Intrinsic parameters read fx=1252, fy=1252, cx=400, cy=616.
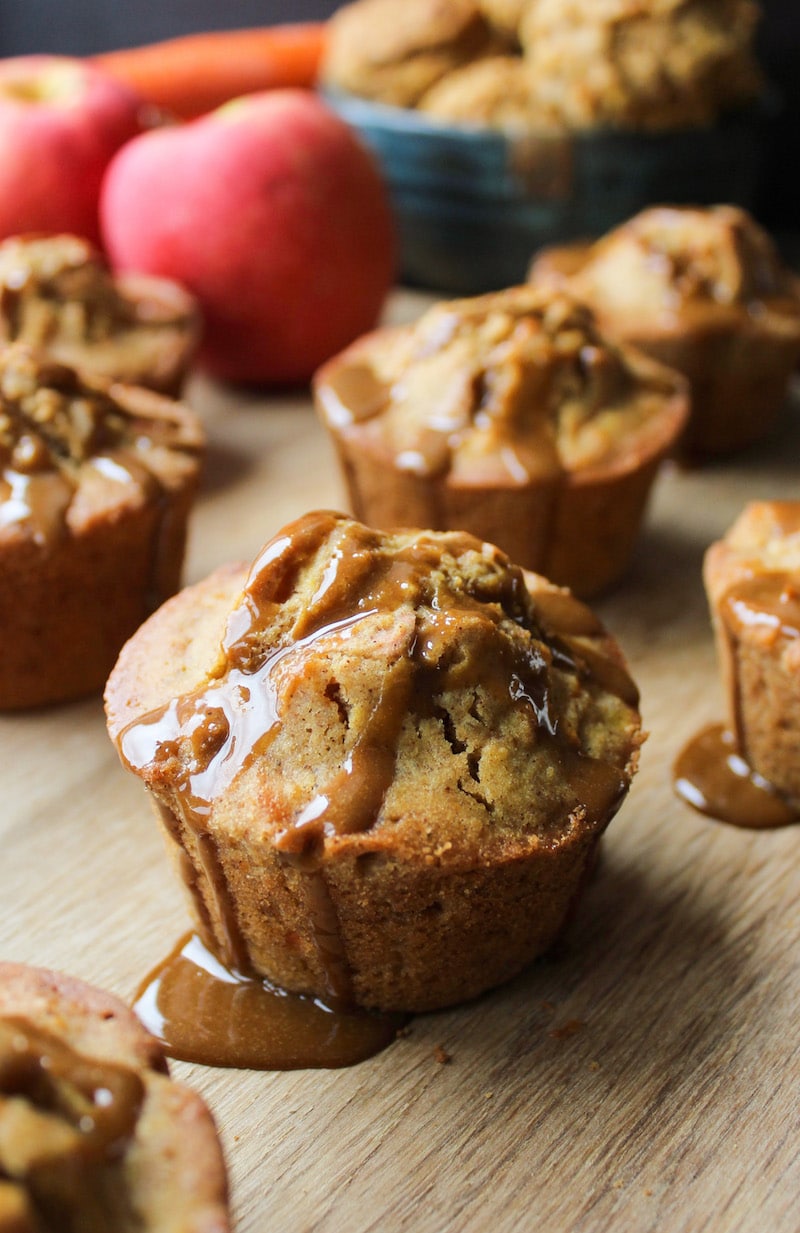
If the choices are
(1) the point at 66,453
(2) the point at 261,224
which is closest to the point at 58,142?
(2) the point at 261,224

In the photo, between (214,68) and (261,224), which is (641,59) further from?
(214,68)

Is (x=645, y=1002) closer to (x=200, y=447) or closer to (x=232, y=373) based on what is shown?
(x=200, y=447)

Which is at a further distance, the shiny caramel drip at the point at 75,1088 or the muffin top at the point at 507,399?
the muffin top at the point at 507,399

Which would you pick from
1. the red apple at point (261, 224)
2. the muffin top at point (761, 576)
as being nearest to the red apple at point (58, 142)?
the red apple at point (261, 224)

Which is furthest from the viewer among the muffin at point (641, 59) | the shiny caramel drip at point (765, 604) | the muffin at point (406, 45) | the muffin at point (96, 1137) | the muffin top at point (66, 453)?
the muffin at point (406, 45)

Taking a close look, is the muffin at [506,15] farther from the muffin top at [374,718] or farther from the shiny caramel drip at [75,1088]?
the shiny caramel drip at [75,1088]

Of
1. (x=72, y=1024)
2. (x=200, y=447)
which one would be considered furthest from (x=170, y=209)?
(x=72, y=1024)

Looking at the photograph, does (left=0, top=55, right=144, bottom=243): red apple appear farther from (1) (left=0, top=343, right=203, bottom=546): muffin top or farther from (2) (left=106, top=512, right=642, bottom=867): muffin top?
(2) (left=106, top=512, right=642, bottom=867): muffin top

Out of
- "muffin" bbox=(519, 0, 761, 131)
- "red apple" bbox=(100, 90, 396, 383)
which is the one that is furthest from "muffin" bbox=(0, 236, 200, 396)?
"muffin" bbox=(519, 0, 761, 131)
